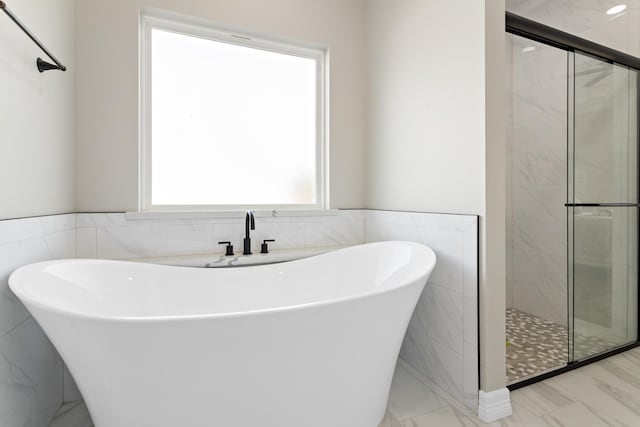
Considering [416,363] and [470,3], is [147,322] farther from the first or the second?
[470,3]

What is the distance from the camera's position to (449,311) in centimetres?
161

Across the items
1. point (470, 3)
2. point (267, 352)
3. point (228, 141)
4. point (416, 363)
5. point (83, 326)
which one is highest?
point (470, 3)

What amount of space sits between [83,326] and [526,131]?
10.5ft

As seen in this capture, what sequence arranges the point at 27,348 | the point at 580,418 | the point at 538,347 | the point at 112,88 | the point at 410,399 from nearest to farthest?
the point at 27,348
the point at 580,418
the point at 410,399
the point at 112,88
the point at 538,347

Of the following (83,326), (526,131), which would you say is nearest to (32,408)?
(83,326)

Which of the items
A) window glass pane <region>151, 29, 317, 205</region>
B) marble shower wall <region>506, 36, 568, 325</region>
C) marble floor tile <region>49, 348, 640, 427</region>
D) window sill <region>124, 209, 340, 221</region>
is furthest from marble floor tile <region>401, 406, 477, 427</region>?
marble shower wall <region>506, 36, 568, 325</region>

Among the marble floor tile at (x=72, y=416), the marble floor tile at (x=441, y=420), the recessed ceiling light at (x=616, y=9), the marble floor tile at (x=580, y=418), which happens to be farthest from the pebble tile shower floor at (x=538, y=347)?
the recessed ceiling light at (x=616, y=9)

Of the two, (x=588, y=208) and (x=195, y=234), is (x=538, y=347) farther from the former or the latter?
(x=195, y=234)

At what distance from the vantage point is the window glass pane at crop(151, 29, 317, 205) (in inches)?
77.0

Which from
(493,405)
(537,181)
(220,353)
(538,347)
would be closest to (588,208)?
(537,181)

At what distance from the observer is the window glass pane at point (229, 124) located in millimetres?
1956

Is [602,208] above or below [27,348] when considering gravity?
above

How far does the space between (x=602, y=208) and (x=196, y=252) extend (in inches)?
102

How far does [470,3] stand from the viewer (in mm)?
1491
